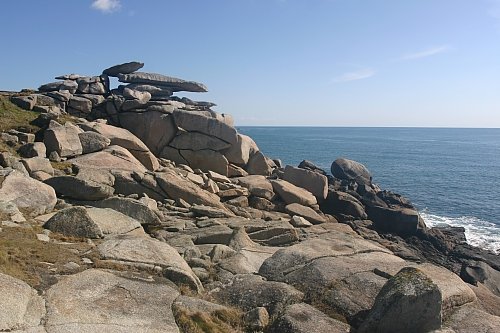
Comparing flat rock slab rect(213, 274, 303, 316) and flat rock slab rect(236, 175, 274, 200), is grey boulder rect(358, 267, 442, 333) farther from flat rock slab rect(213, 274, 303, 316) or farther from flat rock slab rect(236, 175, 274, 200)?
flat rock slab rect(236, 175, 274, 200)

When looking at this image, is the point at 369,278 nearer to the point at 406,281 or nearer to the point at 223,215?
the point at 406,281

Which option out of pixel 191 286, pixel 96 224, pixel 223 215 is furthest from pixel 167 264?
pixel 223 215

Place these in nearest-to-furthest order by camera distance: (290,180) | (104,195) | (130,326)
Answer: (130,326) < (104,195) < (290,180)

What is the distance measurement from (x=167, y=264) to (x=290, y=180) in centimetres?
2646

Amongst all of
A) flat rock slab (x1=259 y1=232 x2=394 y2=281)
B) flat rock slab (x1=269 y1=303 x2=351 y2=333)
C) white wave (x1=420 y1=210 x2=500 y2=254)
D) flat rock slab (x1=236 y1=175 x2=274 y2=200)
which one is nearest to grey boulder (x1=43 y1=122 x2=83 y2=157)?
flat rock slab (x1=236 y1=175 x2=274 y2=200)

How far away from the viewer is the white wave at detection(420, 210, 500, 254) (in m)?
43.5

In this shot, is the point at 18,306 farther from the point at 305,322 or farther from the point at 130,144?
the point at 130,144

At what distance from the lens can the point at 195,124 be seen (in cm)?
4081

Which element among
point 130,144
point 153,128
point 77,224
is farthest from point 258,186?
point 77,224

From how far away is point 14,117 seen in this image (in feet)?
113

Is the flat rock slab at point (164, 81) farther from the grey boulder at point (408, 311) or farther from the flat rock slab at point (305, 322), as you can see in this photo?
the grey boulder at point (408, 311)

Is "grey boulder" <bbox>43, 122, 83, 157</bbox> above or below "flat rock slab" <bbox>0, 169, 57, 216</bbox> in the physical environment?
above

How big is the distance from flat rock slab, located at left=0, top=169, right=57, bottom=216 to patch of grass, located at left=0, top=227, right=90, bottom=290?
3060mm

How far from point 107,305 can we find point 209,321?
2556 mm
